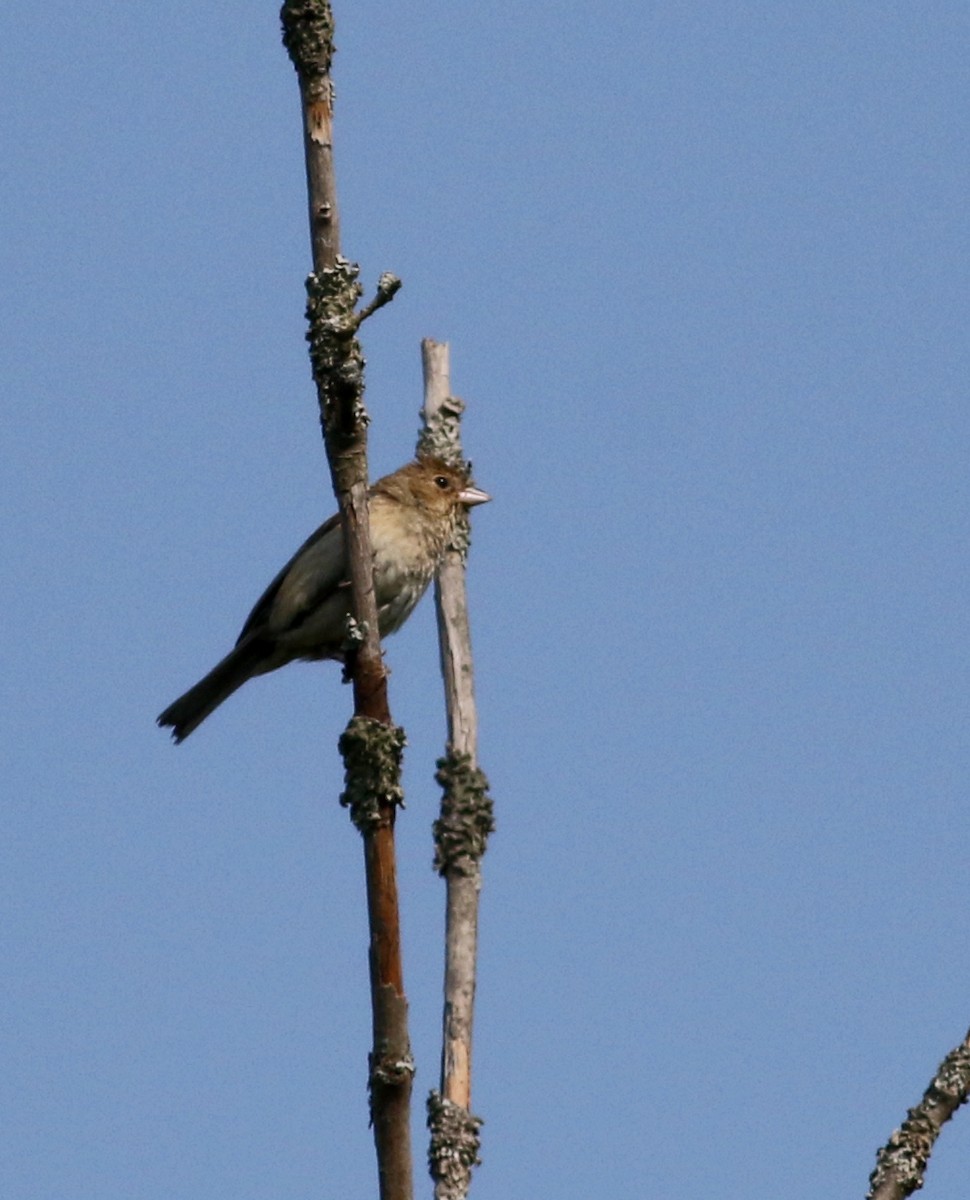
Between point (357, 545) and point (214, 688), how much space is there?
15.5ft

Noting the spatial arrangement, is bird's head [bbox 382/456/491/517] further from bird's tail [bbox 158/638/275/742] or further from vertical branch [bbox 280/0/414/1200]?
vertical branch [bbox 280/0/414/1200]

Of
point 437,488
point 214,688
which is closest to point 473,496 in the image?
point 437,488

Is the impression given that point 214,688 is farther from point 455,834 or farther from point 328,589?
point 455,834

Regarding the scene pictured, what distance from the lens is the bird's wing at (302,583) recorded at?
24.8ft

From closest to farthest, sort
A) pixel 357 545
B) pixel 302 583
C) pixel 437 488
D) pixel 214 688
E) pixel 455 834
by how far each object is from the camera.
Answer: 1. pixel 357 545
2. pixel 455 834
3. pixel 437 488
4. pixel 302 583
5. pixel 214 688

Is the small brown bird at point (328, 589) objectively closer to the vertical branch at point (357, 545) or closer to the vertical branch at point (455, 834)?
the vertical branch at point (455, 834)

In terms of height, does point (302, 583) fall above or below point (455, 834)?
above

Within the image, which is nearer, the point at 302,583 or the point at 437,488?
the point at 437,488

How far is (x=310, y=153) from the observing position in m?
3.55

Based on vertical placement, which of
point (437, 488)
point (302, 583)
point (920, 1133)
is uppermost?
point (437, 488)

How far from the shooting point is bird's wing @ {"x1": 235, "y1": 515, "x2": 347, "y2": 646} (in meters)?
7.57

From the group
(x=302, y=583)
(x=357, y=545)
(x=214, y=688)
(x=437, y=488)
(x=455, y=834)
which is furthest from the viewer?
(x=214, y=688)

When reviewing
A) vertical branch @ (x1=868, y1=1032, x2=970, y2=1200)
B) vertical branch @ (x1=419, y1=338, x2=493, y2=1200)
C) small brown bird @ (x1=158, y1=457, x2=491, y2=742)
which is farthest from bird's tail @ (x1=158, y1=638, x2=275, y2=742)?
vertical branch @ (x1=868, y1=1032, x2=970, y2=1200)

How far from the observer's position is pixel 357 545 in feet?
11.5
